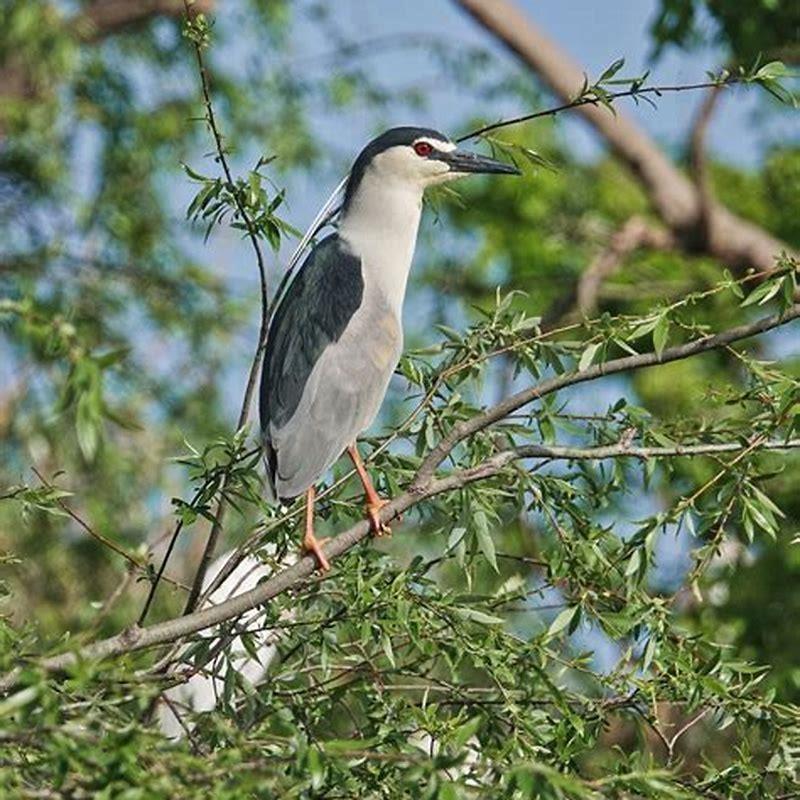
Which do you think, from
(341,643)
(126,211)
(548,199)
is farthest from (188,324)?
(341,643)

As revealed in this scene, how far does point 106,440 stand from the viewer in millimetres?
5855

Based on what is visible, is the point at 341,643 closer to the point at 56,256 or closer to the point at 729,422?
the point at 729,422

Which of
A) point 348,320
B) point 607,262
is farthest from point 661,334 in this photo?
point 607,262

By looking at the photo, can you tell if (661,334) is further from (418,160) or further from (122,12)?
(122,12)

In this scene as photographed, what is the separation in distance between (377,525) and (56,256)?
12.1 ft

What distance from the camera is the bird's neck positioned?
306cm

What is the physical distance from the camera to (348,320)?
2.97 m

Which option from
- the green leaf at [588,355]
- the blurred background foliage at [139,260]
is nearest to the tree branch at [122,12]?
the blurred background foliage at [139,260]

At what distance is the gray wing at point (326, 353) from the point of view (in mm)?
2930

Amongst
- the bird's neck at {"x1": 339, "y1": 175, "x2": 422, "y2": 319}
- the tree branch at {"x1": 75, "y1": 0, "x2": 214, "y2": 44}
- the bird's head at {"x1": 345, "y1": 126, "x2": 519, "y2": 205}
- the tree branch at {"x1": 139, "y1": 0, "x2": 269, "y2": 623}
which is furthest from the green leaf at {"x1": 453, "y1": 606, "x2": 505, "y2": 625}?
the tree branch at {"x1": 75, "y1": 0, "x2": 214, "y2": 44}

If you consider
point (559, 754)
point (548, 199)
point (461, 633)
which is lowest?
point (559, 754)

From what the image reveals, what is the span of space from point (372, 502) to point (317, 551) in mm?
149

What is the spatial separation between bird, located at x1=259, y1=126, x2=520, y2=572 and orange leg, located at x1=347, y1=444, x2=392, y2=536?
0.14 meters

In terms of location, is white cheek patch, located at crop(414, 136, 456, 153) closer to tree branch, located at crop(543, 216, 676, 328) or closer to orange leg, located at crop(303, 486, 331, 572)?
orange leg, located at crop(303, 486, 331, 572)
